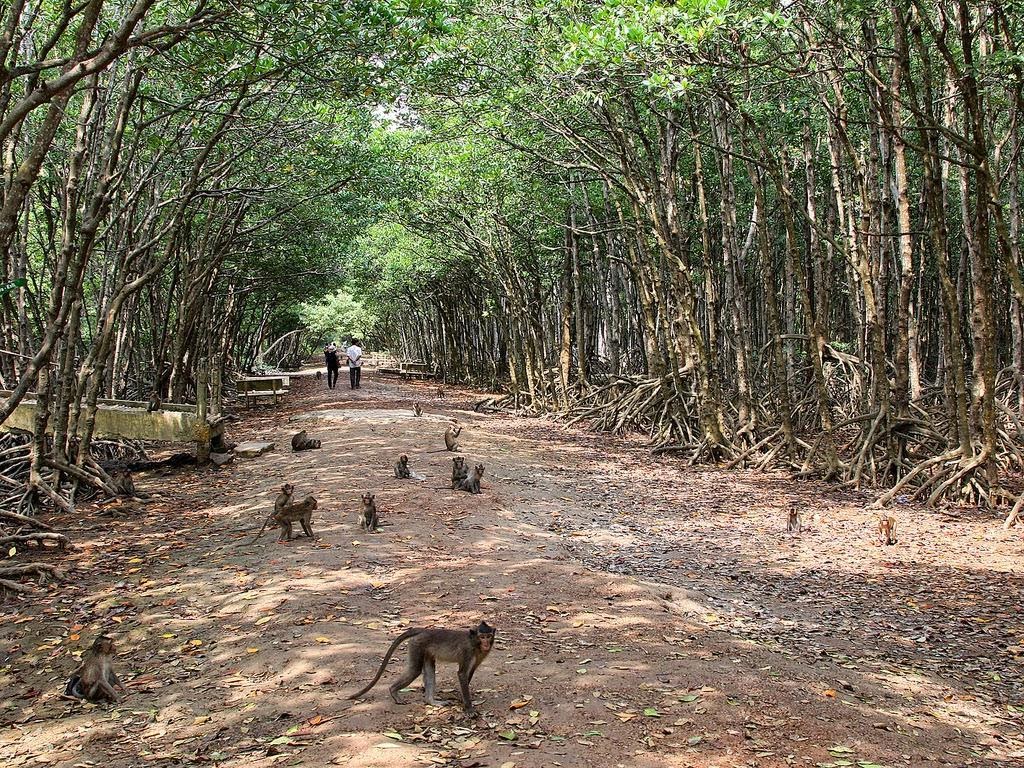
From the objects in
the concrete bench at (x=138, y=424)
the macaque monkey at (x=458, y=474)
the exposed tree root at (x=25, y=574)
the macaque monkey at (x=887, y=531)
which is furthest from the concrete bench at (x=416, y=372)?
the exposed tree root at (x=25, y=574)

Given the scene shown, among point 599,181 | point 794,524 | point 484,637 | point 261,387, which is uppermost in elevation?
point 599,181

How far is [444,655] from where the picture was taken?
4551mm

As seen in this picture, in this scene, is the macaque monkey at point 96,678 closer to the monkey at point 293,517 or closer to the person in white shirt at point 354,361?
the monkey at point 293,517

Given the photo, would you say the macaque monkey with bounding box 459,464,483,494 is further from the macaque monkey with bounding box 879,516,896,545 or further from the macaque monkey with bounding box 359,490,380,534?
the macaque monkey with bounding box 879,516,896,545

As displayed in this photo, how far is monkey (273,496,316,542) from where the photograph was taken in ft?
28.0

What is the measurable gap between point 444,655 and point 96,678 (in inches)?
89.4

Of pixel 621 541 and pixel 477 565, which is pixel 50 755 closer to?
pixel 477 565

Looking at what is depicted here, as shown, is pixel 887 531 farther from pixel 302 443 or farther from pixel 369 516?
pixel 302 443

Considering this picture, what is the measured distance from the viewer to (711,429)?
1537 cm

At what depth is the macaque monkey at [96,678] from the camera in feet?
17.1

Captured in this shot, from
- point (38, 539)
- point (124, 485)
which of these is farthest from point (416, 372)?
point (38, 539)

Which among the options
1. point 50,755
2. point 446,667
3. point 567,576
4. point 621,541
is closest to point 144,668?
point 50,755

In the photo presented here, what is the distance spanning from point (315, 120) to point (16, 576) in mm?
9652

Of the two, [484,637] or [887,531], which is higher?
[484,637]
